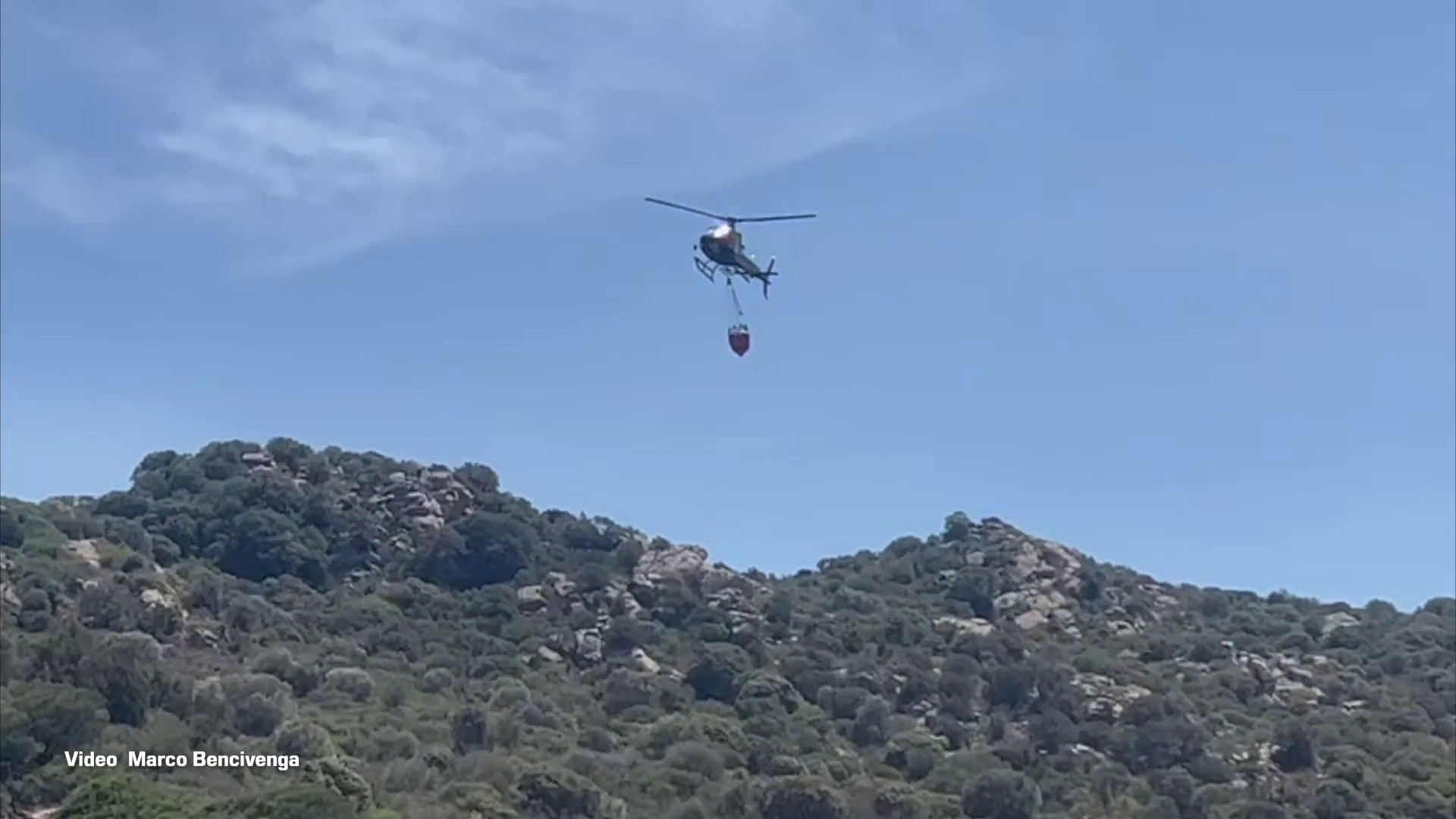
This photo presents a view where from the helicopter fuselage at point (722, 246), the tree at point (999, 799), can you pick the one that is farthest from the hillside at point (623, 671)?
the helicopter fuselage at point (722, 246)

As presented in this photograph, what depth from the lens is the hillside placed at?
56.8 meters

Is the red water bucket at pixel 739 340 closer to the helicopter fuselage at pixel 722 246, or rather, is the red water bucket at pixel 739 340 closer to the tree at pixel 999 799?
the helicopter fuselage at pixel 722 246

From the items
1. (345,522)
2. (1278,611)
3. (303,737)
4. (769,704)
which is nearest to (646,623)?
(769,704)

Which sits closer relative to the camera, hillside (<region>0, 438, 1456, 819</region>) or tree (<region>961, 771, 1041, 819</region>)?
hillside (<region>0, 438, 1456, 819</region>)

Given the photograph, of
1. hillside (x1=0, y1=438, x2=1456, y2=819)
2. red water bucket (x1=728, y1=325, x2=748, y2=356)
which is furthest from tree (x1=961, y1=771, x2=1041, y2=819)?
red water bucket (x1=728, y1=325, x2=748, y2=356)

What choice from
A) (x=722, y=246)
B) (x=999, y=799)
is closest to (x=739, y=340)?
(x=722, y=246)

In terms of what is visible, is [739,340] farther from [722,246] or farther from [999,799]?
[999,799]

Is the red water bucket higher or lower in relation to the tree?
higher

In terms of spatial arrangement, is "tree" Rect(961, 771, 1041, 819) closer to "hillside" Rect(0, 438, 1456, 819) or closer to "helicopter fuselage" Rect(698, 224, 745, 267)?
"hillside" Rect(0, 438, 1456, 819)

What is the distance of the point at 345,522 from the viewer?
326 feet

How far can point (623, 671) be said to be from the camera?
261 ft

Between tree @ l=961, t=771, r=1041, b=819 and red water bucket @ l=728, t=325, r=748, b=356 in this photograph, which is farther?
tree @ l=961, t=771, r=1041, b=819

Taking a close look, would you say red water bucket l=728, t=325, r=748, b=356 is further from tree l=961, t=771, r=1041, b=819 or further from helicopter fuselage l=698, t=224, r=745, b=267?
tree l=961, t=771, r=1041, b=819

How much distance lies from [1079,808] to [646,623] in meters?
27.3
